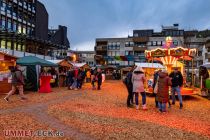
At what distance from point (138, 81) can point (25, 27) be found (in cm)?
5303

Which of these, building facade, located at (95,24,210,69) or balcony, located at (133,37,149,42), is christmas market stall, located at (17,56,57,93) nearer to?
building facade, located at (95,24,210,69)

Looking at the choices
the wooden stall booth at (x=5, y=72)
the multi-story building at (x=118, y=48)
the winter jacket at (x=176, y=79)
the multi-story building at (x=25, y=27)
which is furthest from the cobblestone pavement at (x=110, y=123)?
the multi-story building at (x=118, y=48)

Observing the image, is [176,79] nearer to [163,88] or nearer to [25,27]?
[163,88]

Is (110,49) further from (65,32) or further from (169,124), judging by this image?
(169,124)

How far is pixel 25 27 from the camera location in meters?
62.5

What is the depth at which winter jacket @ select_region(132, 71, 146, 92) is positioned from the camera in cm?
1337

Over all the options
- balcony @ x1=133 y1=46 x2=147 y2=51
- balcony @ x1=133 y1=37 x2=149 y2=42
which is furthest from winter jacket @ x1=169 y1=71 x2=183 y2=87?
balcony @ x1=133 y1=37 x2=149 y2=42

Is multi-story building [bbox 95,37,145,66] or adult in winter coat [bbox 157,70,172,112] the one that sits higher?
multi-story building [bbox 95,37,145,66]

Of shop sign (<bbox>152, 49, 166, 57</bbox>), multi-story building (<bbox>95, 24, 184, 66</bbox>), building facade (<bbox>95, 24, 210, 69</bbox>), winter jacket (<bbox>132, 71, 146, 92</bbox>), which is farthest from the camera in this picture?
multi-story building (<bbox>95, 24, 184, 66</bbox>)

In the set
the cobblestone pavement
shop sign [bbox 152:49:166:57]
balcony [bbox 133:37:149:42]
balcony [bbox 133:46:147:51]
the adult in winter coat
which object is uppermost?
balcony [bbox 133:37:149:42]

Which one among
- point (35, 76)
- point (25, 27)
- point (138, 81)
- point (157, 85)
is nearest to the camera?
point (157, 85)

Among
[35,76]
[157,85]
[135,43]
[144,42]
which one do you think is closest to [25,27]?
[135,43]

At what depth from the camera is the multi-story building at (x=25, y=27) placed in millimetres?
46487

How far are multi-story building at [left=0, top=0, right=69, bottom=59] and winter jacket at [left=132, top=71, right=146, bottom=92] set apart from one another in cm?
2914
